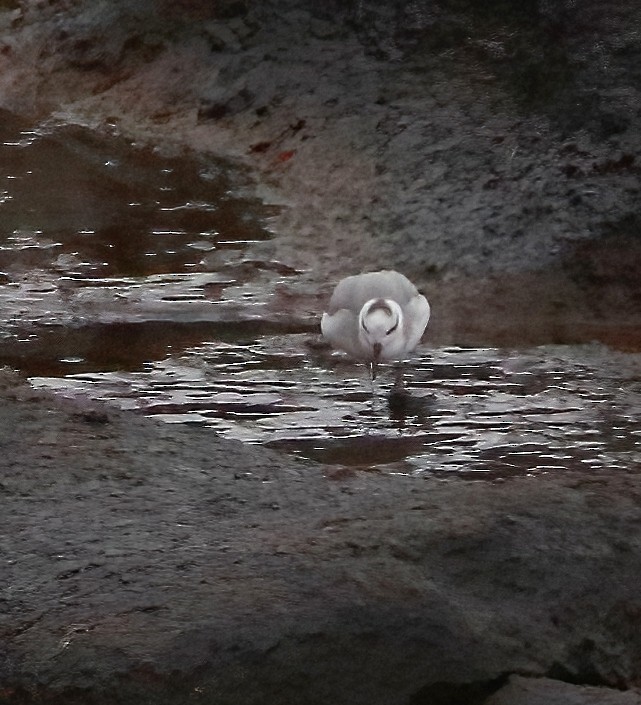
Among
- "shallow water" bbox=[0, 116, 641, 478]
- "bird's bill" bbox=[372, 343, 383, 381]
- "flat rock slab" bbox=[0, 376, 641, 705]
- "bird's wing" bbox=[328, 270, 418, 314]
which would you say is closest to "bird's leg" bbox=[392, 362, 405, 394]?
"shallow water" bbox=[0, 116, 641, 478]

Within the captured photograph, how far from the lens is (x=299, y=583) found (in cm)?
359

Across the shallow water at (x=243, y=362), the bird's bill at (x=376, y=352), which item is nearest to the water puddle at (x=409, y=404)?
the shallow water at (x=243, y=362)

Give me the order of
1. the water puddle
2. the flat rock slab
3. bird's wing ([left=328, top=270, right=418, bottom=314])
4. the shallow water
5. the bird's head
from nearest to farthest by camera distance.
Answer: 1. the flat rock slab
2. the water puddle
3. the shallow water
4. the bird's head
5. bird's wing ([left=328, top=270, right=418, bottom=314])

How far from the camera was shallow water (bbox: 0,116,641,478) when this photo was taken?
512 cm

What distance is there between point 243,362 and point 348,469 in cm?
129

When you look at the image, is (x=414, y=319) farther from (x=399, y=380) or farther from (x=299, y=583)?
(x=299, y=583)

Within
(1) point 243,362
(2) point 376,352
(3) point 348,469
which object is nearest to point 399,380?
(2) point 376,352

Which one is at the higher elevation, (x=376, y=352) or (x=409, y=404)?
(x=376, y=352)

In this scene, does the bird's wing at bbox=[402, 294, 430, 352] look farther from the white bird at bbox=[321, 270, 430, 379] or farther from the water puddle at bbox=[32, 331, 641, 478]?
the water puddle at bbox=[32, 331, 641, 478]

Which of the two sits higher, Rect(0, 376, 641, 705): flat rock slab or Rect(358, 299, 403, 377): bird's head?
Rect(358, 299, 403, 377): bird's head

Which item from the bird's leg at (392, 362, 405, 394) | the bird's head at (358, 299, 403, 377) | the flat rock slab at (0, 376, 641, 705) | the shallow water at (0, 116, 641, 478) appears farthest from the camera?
the bird's leg at (392, 362, 405, 394)

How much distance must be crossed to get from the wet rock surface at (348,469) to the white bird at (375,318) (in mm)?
429

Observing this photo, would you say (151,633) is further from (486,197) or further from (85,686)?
(486,197)

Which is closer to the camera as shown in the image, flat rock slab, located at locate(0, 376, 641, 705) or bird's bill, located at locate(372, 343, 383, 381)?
flat rock slab, located at locate(0, 376, 641, 705)
